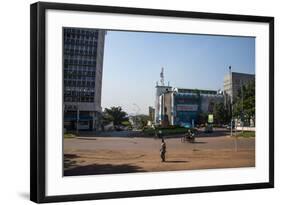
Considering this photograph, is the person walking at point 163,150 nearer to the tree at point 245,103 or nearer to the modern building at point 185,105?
the modern building at point 185,105

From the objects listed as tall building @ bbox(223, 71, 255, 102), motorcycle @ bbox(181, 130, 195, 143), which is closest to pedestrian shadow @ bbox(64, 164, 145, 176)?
motorcycle @ bbox(181, 130, 195, 143)

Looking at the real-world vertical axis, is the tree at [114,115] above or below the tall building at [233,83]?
below

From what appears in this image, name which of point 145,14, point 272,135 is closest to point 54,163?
point 145,14

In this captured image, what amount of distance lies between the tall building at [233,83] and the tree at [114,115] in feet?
4.85

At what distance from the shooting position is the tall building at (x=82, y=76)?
6719mm

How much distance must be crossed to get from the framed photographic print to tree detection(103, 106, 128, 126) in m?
0.01

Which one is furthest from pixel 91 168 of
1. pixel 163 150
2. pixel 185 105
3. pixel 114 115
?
pixel 185 105

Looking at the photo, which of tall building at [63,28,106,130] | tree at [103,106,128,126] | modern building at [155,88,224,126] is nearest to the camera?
tall building at [63,28,106,130]

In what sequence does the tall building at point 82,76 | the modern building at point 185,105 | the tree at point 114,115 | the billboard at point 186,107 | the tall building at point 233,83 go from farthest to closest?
the tall building at point 233,83 → the billboard at point 186,107 → the modern building at point 185,105 → the tree at point 114,115 → the tall building at point 82,76

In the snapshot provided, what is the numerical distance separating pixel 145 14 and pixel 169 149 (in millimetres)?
1664

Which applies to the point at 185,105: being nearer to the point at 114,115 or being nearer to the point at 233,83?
the point at 233,83

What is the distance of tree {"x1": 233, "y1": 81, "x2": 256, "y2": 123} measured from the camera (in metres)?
7.69

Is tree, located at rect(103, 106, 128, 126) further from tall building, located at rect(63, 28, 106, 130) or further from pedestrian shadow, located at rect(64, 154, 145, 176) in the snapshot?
pedestrian shadow, located at rect(64, 154, 145, 176)

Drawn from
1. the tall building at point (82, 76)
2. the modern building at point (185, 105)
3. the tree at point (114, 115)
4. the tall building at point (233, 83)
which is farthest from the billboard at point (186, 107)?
the tall building at point (82, 76)
